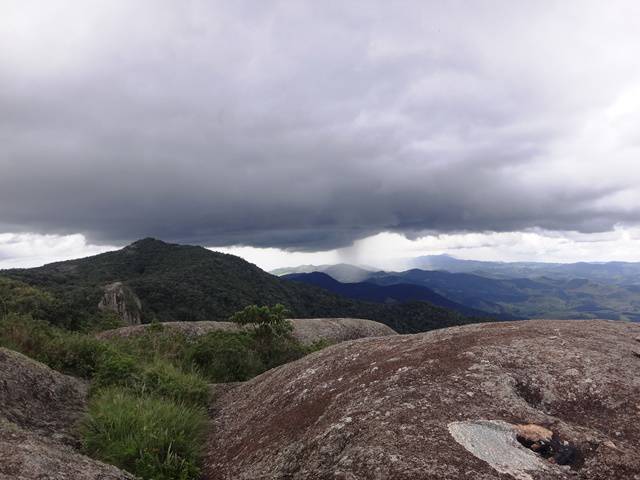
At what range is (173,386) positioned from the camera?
10.5 meters

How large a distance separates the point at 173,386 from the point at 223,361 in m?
5.38

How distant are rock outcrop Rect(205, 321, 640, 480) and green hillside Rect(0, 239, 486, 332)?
75606mm

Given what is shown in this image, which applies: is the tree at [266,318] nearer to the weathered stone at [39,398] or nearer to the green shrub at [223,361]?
the green shrub at [223,361]

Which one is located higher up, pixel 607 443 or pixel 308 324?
pixel 607 443

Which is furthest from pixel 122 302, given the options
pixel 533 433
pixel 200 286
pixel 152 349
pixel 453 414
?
pixel 533 433

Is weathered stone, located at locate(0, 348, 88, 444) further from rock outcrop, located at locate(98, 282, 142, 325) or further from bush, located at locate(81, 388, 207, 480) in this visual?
rock outcrop, located at locate(98, 282, 142, 325)

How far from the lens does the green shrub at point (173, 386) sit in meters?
10.2

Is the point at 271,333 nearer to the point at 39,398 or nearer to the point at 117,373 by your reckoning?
the point at 117,373

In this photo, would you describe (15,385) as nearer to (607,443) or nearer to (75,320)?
(607,443)

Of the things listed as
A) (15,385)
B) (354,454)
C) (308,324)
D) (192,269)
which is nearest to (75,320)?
(308,324)

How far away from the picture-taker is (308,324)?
35812 mm

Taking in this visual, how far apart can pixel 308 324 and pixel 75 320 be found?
17.3 m

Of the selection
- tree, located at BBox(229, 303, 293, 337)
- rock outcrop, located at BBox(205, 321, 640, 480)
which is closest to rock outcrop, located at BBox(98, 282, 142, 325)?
tree, located at BBox(229, 303, 293, 337)

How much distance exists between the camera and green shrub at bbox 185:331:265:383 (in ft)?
49.5
